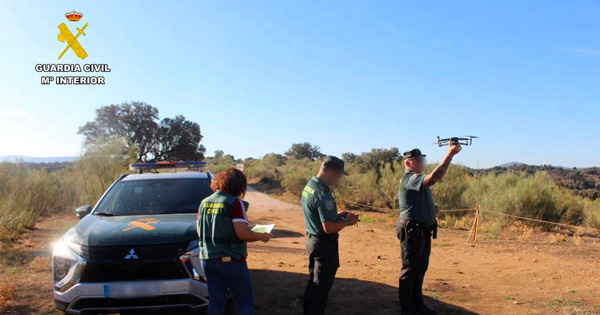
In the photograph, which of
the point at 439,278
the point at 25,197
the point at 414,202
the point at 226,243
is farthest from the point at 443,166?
the point at 25,197

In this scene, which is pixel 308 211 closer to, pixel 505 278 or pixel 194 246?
pixel 194 246

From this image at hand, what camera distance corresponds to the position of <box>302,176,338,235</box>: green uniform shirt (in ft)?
12.7

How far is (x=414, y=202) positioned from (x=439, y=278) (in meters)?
2.60

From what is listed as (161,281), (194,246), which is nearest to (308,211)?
(194,246)

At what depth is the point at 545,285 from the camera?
20.6ft

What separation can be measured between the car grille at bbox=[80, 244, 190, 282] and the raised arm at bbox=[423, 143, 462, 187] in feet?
8.31

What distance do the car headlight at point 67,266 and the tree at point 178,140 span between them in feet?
116

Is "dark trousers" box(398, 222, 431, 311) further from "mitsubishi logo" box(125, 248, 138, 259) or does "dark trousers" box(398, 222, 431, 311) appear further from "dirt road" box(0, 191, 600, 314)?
"mitsubishi logo" box(125, 248, 138, 259)

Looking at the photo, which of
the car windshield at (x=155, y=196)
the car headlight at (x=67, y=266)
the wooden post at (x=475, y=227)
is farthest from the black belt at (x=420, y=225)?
the wooden post at (x=475, y=227)

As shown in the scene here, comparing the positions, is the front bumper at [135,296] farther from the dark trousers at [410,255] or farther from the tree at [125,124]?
the tree at [125,124]

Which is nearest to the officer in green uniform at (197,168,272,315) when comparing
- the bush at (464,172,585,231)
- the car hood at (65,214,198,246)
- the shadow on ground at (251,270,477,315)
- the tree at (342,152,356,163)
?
the car hood at (65,214,198,246)

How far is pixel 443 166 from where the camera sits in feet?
13.7

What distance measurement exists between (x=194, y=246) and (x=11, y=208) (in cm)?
838

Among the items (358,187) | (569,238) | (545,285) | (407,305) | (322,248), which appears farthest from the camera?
(358,187)
